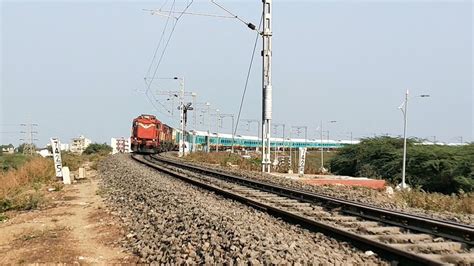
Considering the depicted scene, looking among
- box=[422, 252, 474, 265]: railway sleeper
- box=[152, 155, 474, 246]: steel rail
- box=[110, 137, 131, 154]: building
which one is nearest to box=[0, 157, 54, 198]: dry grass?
box=[152, 155, 474, 246]: steel rail

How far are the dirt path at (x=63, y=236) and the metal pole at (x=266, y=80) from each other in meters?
13.7

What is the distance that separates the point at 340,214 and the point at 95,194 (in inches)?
382

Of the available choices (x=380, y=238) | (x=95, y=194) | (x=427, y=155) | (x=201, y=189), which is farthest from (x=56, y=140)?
(x=427, y=155)

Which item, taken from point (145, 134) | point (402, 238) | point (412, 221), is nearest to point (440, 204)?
point (412, 221)

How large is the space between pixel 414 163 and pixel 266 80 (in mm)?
20886

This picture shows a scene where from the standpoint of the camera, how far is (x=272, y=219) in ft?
35.3

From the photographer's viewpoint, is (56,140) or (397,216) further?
(56,140)

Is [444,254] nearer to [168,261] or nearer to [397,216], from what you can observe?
[397,216]

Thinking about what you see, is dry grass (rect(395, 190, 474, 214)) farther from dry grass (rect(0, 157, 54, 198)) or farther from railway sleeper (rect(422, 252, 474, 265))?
dry grass (rect(0, 157, 54, 198))

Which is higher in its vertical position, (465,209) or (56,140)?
(56,140)

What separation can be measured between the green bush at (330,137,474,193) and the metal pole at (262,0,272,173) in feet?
47.3

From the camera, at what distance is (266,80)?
1094 inches

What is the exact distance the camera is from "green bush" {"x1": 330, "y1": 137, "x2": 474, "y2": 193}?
36.9 meters

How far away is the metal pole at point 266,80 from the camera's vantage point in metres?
27.6
